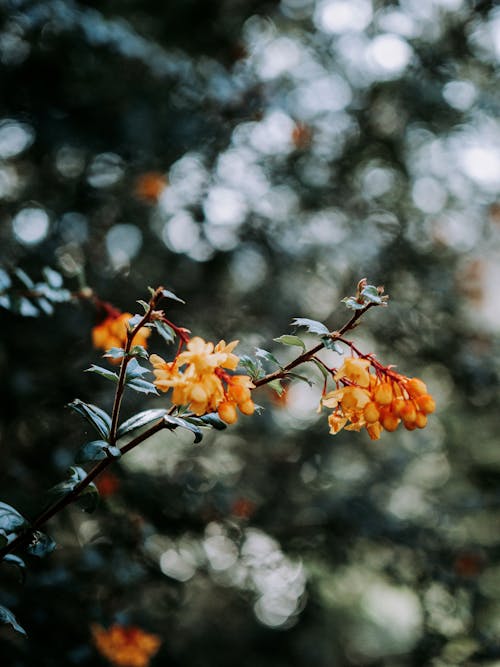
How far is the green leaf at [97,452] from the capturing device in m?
0.85

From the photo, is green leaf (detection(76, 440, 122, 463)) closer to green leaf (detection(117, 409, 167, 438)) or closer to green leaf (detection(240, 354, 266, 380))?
green leaf (detection(117, 409, 167, 438))

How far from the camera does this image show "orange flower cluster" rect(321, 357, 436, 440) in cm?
94

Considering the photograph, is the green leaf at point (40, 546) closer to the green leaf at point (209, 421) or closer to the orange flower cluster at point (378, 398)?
the green leaf at point (209, 421)

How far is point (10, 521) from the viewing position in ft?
2.94

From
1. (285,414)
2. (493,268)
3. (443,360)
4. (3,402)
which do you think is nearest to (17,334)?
(3,402)

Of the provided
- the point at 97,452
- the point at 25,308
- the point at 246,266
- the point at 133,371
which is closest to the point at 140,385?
the point at 133,371

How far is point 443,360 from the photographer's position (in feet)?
10.7

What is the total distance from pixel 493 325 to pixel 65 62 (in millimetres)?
3497

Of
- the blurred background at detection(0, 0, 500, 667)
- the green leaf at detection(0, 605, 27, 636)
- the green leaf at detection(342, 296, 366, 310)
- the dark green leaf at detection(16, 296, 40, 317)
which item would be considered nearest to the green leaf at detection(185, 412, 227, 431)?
the green leaf at detection(342, 296, 366, 310)

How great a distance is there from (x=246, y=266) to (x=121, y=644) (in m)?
2.06

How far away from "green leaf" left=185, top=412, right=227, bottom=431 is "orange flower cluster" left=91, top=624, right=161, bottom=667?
1470 mm

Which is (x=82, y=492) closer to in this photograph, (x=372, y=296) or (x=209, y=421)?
(x=209, y=421)

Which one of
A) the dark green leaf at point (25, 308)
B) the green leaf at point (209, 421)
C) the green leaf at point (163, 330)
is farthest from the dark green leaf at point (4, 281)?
the green leaf at point (209, 421)

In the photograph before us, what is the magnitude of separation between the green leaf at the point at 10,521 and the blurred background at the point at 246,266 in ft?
3.69
